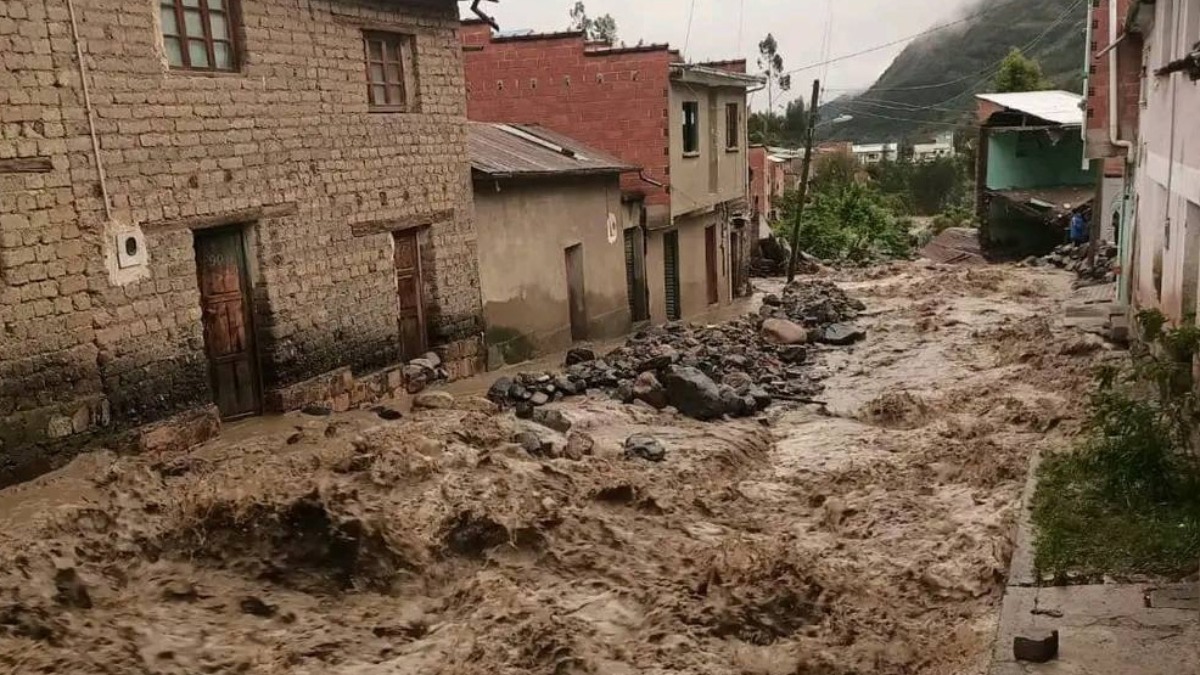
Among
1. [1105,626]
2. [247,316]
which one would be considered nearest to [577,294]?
[247,316]

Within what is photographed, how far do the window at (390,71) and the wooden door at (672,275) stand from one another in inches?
362

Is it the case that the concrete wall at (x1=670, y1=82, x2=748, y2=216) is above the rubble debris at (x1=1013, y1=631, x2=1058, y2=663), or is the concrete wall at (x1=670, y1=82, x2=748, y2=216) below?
above

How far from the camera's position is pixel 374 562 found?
6.99m

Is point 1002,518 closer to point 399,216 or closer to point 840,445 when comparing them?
point 840,445

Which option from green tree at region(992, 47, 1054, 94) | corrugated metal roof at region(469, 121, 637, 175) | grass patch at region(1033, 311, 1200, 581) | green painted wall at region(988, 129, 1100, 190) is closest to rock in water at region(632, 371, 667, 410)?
corrugated metal roof at region(469, 121, 637, 175)

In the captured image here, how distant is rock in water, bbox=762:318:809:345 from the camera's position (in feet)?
57.7

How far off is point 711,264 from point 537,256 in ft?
30.5

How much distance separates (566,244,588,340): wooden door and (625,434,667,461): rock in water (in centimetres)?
684

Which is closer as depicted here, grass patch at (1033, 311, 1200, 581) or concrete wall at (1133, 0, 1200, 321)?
grass patch at (1033, 311, 1200, 581)

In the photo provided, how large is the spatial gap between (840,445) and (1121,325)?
19.4 feet

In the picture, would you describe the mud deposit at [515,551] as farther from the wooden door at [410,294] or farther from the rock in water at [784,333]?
the rock in water at [784,333]

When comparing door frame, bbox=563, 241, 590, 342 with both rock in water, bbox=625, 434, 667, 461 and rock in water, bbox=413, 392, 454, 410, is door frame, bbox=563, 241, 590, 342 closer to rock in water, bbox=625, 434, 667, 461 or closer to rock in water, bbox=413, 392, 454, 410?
rock in water, bbox=413, 392, 454, 410

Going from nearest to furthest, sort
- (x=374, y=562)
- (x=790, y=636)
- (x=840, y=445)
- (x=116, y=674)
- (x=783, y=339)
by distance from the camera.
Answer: (x=116, y=674) < (x=790, y=636) < (x=374, y=562) < (x=840, y=445) < (x=783, y=339)

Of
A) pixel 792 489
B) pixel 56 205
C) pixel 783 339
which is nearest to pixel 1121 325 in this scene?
pixel 783 339
